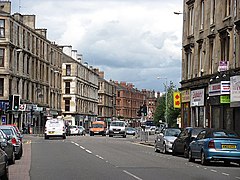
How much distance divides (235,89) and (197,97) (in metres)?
8.66

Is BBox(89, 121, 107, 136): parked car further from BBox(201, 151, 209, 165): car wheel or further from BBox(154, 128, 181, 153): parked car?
BBox(201, 151, 209, 165): car wheel

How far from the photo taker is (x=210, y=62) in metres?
41.4

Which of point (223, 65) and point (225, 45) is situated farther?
point (225, 45)

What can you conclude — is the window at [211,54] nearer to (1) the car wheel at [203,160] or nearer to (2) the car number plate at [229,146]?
(1) the car wheel at [203,160]

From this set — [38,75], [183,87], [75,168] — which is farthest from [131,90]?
[75,168]

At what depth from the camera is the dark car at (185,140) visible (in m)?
27.8

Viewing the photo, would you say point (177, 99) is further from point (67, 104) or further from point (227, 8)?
point (67, 104)

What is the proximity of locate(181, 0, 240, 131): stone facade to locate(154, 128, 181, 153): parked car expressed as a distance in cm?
495

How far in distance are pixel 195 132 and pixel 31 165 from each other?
29.9 ft

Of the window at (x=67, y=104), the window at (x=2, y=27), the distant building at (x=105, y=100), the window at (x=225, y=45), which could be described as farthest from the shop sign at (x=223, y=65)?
the distant building at (x=105, y=100)

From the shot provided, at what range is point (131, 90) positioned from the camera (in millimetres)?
182500

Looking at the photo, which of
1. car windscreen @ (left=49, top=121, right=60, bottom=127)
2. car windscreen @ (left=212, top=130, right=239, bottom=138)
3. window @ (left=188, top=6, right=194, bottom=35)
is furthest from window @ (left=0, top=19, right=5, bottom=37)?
car windscreen @ (left=212, top=130, right=239, bottom=138)

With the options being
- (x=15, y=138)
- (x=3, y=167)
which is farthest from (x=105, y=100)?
(x=3, y=167)

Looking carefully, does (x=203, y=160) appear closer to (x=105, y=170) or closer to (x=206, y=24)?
(x=105, y=170)
